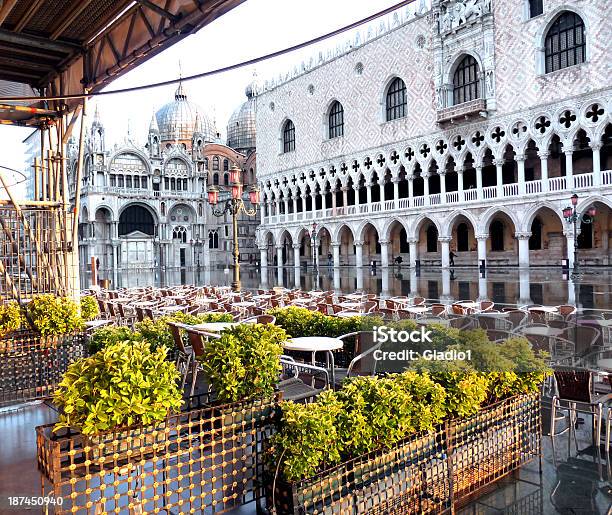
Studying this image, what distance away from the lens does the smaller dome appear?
223 ft

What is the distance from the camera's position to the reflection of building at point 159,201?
2061 inches

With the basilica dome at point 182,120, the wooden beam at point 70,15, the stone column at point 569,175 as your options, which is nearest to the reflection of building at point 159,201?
the basilica dome at point 182,120

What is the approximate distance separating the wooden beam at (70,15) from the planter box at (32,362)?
3.65m

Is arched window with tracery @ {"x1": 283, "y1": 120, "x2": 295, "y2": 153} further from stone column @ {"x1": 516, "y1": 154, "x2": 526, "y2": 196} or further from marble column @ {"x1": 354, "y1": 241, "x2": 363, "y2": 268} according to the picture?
stone column @ {"x1": 516, "y1": 154, "x2": 526, "y2": 196}

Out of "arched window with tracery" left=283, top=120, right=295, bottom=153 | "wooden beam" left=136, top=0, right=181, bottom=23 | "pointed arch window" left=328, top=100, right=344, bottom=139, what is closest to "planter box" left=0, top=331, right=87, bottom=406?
"wooden beam" left=136, top=0, right=181, bottom=23

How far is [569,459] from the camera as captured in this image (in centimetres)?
404

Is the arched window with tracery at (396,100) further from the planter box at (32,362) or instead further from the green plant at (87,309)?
the planter box at (32,362)

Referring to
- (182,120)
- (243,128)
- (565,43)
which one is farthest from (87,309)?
(243,128)

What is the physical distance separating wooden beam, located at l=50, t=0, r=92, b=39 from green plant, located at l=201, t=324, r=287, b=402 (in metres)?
4.18

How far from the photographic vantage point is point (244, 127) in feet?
225

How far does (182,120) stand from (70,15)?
210ft

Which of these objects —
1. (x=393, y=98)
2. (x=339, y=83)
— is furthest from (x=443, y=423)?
(x=339, y=83)

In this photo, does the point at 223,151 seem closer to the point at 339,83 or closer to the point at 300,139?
the point at 300,139

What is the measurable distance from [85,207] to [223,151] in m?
19.1
